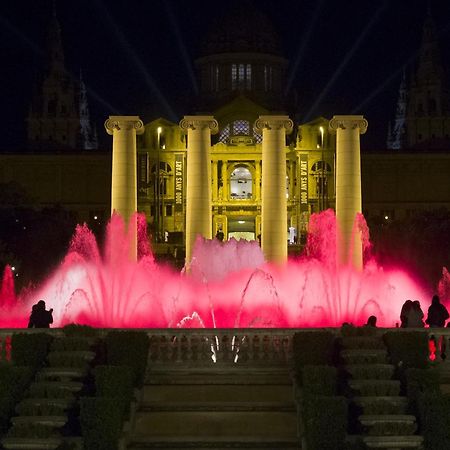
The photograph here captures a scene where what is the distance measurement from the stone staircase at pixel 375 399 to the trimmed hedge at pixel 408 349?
0.28 m

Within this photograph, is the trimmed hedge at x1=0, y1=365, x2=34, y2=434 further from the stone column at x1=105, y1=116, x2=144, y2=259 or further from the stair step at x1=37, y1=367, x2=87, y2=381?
the stone column at x1=105, y1=116, x2=144, y2=259

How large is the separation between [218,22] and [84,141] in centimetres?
3915

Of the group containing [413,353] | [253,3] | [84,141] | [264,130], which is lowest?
[413,353]

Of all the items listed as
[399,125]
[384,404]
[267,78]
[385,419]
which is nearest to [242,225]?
[267,78]

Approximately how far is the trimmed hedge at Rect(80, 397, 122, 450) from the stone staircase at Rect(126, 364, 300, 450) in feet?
4.48

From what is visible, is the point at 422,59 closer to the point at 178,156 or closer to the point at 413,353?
the point at 178,156

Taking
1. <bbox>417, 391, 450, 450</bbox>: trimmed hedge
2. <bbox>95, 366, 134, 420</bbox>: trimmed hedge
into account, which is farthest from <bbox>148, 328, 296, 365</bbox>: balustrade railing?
<bbox>417, 391, 450, 450</bbox>: trimmed hedge

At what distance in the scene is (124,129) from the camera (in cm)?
4947

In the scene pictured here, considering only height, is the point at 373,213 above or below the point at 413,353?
above

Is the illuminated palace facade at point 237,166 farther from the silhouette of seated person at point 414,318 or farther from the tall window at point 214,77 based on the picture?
the silhouette of seated person at point 414,318

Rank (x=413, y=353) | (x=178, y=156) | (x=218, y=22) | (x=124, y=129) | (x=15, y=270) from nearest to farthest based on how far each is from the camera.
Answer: (x=413, y=353) < (x=124, y=129) < (x=15, y=270) < (x=178, y=156) < (x=218, y=22)

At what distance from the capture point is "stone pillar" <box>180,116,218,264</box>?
49875 millimetres

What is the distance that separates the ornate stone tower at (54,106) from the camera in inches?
5832

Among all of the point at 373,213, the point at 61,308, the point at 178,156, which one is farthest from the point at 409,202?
the point at 61,308
